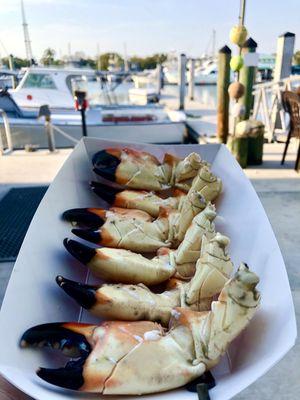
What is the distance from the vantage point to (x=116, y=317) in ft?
4.17

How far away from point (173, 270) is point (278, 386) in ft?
2.50

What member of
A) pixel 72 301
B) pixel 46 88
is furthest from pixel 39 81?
pixel 72 301

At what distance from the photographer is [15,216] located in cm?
370

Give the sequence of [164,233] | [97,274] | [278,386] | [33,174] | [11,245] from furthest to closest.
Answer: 1. [33,174]
2. [11,245]
3. [164,233]
4. [278,386]
5. [97,274]

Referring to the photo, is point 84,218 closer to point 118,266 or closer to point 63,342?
point 118,266

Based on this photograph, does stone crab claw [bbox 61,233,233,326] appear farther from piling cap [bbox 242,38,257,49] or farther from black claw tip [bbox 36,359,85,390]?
piling cap [bbox 242,38,257,49]

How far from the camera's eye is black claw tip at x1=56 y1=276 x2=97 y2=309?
128 cm

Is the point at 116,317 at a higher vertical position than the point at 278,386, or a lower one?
higher

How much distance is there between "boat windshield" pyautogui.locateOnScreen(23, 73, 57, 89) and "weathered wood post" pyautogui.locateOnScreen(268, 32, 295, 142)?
733cm

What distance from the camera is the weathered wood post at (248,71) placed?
5.23 m

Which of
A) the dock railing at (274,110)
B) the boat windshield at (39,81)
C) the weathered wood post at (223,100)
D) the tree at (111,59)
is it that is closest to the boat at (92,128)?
the boat windshield at (39,81)

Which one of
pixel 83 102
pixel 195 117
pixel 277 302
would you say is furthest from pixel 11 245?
pixel 195 117

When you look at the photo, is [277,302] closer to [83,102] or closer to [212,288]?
[212,288]

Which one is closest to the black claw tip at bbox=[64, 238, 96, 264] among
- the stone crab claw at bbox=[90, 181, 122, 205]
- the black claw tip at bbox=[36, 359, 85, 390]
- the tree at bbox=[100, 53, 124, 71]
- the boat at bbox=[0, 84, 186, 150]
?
the black claw tip at bbox=[36, 359, 85, 390]
